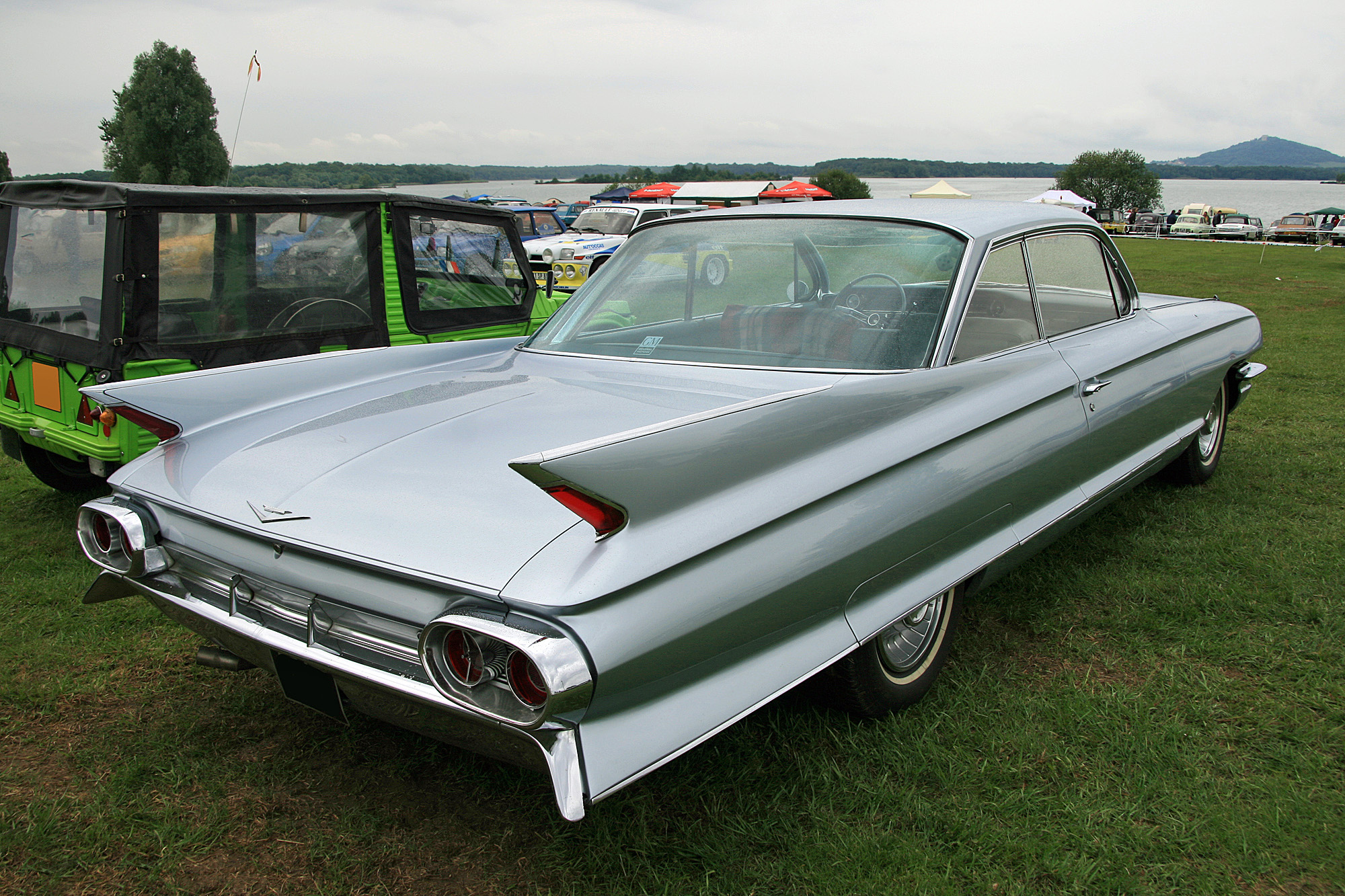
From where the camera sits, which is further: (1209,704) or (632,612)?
(1209,704)

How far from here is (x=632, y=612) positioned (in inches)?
60.5

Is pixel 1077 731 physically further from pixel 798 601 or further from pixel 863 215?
pixel 863 215

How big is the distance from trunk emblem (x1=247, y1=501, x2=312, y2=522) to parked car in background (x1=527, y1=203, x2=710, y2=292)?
929cm

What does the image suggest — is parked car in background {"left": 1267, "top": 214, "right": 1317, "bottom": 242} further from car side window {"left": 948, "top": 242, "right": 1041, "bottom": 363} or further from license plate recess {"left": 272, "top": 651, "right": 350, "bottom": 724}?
license plate recess {"left": 272, "top": 651, "right": 350, "bottom": 724}

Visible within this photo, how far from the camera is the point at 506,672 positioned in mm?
1543

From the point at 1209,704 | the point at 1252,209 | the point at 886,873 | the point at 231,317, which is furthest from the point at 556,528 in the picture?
the point at 1252,209

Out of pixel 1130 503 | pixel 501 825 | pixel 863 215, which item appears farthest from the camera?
pixel 1130 503

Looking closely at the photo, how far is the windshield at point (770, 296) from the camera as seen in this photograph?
2.51 meters

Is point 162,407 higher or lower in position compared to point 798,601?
higher

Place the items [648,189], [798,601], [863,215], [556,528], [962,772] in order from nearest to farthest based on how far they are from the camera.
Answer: [556,528] < [798,601] < [962,772] < [863,215] < [648,189]

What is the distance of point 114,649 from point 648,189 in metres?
33.5

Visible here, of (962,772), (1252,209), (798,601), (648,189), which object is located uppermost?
(1252,209)

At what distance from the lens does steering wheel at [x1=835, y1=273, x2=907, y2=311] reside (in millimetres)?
2576

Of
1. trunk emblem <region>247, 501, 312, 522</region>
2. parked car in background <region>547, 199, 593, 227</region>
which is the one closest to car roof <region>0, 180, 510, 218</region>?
trunk emblem <region>247, 501, 312, 522</region>
